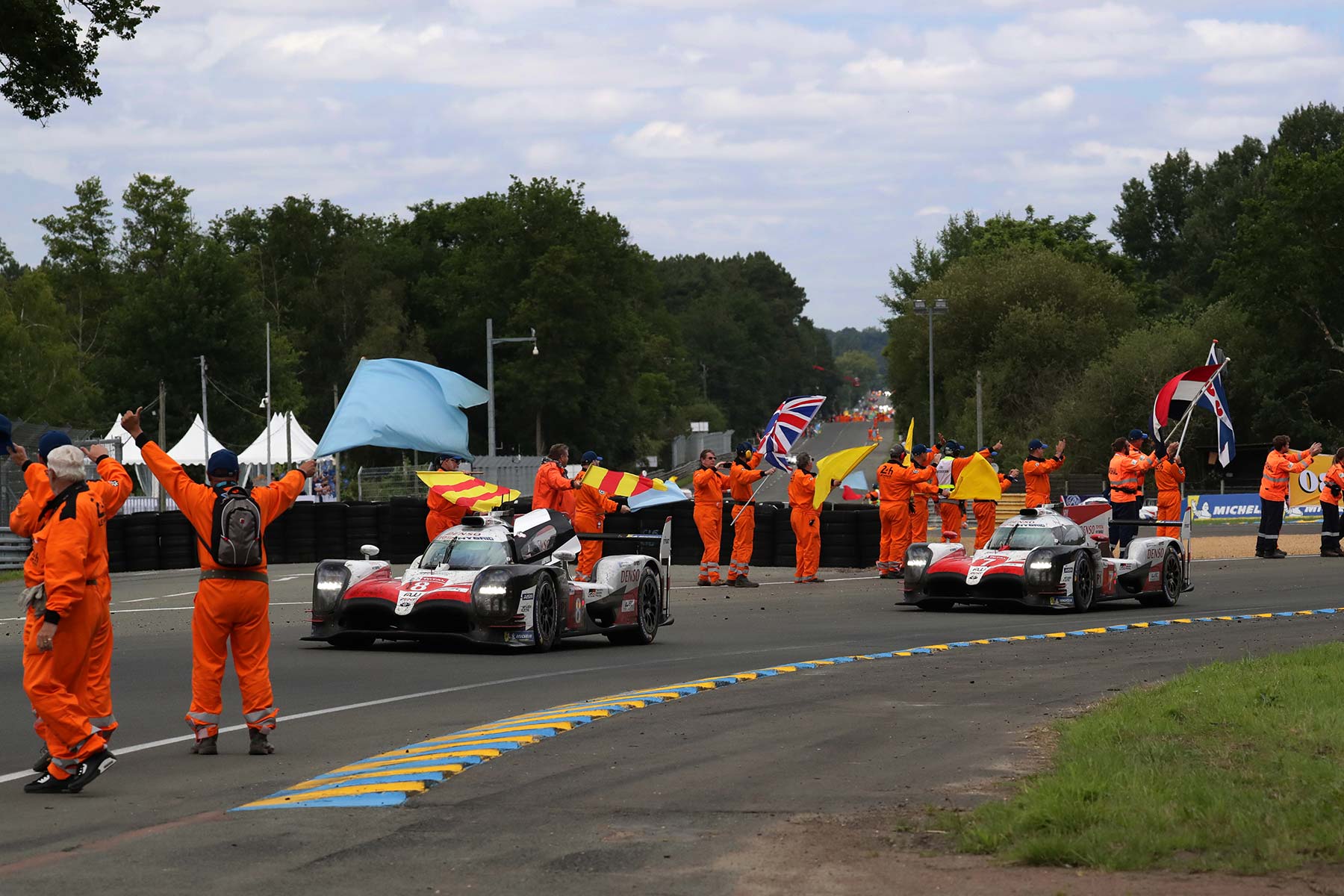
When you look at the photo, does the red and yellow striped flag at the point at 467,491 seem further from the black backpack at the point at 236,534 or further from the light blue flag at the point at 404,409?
the black backpack at the point at 236,534

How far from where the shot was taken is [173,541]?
31.1 meters

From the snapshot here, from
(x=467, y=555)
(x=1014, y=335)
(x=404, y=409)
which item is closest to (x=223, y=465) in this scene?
(x=467, y=555)

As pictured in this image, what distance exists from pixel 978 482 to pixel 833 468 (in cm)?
225

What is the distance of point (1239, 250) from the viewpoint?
67.1 m

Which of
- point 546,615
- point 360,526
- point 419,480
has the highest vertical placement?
point 419,480

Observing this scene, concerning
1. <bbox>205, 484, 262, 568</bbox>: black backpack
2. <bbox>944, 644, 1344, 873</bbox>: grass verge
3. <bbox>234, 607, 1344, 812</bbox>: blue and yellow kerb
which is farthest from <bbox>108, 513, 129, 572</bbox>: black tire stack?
<bbox>944, 644, 1344, 873</bbox>: grass verge

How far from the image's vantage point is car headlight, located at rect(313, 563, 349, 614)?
1666 cm

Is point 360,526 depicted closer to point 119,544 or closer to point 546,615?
point 119,544

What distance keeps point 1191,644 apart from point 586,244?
79112 millimetres

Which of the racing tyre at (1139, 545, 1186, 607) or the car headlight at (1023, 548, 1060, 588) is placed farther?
the racing tyre at (1139, 545, 1186, 607)

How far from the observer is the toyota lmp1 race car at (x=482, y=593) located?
53.3 ft

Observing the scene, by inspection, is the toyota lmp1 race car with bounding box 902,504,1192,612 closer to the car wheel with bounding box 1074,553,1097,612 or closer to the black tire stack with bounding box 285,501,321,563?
the car wheel with bounding box 1074,553,1097,612

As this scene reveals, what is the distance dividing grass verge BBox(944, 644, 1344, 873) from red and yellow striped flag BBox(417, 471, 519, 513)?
12.8m

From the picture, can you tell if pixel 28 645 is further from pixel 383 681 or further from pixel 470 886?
pixel 383 681
